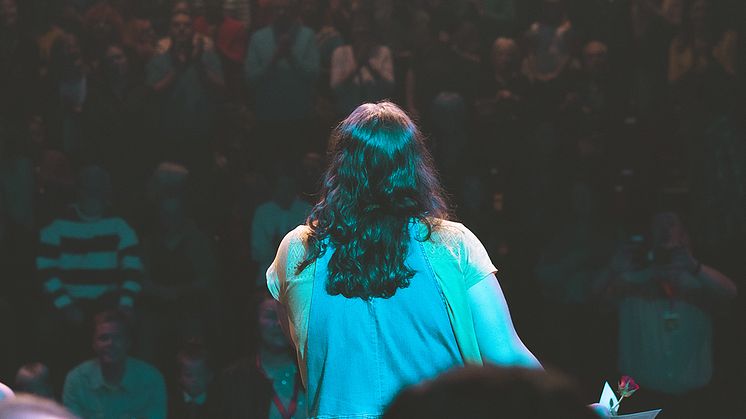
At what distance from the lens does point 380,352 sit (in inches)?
86.1

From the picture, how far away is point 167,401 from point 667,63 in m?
4.27

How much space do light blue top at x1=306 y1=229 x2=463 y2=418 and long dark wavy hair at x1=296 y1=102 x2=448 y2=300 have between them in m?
0.03

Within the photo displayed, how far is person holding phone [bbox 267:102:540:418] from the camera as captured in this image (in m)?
2.18

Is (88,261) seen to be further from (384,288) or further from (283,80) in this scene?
(384,288)

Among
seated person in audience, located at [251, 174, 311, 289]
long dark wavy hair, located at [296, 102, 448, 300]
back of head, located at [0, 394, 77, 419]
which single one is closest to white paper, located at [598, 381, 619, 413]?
long dark wavy hair, located at [296, 102, 448, 300]

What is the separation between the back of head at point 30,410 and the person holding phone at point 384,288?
89 cm

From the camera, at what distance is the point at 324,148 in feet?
26.1

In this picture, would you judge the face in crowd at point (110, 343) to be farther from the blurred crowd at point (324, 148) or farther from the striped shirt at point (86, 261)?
the striped shirt at point (86, 261)

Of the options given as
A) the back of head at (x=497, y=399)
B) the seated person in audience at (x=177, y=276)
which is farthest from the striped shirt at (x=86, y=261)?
the back of head at (x=497, y=399)

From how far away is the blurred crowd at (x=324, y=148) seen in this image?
7.50 meters

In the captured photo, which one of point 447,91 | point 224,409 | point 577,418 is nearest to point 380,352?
point 577,418

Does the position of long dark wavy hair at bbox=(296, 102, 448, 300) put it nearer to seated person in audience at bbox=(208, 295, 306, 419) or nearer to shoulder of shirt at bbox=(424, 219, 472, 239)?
shoulder of shirt at bbox=(424, 219, 472, 239)

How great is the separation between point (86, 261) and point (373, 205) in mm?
5734

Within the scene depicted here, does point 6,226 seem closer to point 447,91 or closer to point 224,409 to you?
point 224,409
